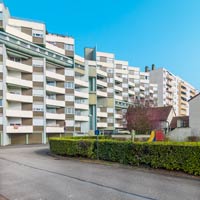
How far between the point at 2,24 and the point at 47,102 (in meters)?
15.1

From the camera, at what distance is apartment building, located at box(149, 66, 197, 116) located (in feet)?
311

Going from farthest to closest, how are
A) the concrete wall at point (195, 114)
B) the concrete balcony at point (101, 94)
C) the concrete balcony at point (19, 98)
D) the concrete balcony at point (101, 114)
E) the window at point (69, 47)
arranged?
1. the concrete balcony at point (101, 94)
2. the concrete balcony at point (101, 114)
3. the window at point (69, 47)
4. the concrete balcony at point (19, 98)
5. the concrete wall at point (195, 114)

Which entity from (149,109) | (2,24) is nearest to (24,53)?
(2,24)

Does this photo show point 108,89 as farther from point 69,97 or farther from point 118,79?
point 69,97

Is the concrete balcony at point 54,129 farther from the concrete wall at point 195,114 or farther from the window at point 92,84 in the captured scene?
the concrete wall at point 195,114

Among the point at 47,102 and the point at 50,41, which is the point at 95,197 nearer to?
the point at 47,102

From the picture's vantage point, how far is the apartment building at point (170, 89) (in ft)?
311

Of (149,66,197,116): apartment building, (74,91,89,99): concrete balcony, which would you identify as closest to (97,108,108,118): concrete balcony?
(74,91,89,99): concrete balcony

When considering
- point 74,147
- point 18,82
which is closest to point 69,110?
point 18,82

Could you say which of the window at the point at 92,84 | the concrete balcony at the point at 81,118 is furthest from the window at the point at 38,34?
the concrete balcony at the point at 81,118

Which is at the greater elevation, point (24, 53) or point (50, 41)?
point (50, 41)

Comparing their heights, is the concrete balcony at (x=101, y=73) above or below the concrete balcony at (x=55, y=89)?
above

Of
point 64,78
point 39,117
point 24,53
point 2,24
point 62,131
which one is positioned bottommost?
point 62,131

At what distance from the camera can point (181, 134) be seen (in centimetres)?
3572
